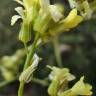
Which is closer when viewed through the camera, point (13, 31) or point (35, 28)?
point (35, 28)

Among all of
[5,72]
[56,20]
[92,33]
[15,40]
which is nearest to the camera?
[56,20]

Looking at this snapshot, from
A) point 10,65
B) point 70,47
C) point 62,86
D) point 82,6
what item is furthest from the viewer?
point 70,47

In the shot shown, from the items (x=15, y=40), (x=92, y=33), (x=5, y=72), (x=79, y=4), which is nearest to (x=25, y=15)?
(x=79, y=4)

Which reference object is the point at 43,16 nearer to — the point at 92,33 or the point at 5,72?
the point at 5,72

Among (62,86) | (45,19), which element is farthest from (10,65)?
(45,19)

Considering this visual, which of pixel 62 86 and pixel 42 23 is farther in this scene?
pixel 62 86

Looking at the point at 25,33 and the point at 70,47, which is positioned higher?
the point at 25,33

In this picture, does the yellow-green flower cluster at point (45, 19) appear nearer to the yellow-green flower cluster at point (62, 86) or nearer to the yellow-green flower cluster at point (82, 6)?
the yellow-green flower cluster at point (82, 6)

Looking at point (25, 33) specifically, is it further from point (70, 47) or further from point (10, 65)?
point (70, 47)

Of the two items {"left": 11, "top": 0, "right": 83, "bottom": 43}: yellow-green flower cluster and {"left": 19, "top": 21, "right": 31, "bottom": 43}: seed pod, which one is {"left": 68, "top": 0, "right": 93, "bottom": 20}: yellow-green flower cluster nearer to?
{"left": 11, "top": 0, "right": 83, "bottom": 43}: yellow-green flower cluster

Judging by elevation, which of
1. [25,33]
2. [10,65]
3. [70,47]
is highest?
[25,33]
